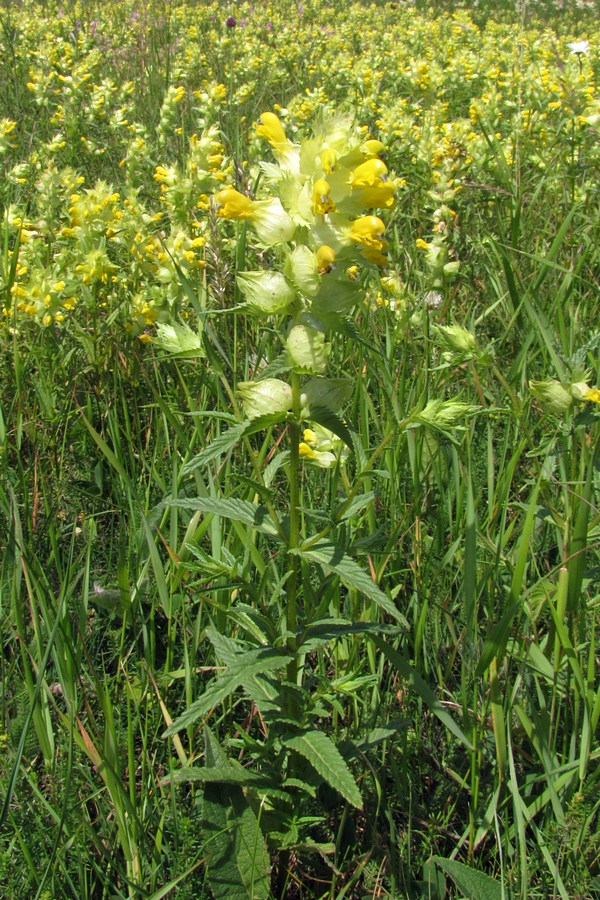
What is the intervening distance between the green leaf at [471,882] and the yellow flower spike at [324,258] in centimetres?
89

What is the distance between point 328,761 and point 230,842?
10.3 inches

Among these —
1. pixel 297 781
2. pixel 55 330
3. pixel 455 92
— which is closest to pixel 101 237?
pixel 55 330

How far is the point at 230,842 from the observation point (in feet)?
4.06

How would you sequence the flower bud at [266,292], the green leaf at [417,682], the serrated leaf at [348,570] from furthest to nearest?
1. the green leaf at [417,682]
2. the flower bud at [266,292]
3. the serrated leaf at [348,570]

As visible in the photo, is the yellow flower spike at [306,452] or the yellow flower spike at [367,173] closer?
the yellow flower spike at [367,173]

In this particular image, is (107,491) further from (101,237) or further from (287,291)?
(287,291)

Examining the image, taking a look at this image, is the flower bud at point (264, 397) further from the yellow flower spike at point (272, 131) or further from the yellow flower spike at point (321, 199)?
the yellow flower spike at point (272, 131)

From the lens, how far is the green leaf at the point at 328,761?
1.06 metres

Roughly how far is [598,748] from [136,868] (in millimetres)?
791

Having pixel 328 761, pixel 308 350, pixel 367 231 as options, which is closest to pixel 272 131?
pixel 367 231

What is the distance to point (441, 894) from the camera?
3.95ft

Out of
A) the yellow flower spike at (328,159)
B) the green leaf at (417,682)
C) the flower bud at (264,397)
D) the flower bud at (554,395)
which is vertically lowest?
the green leaf at (417,682)

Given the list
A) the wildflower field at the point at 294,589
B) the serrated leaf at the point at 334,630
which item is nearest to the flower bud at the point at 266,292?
the wildflower field at the point at 294,589

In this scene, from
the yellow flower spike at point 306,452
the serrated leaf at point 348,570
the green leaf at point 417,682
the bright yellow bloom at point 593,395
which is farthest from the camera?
the bright yellow bloom at point 593,395
